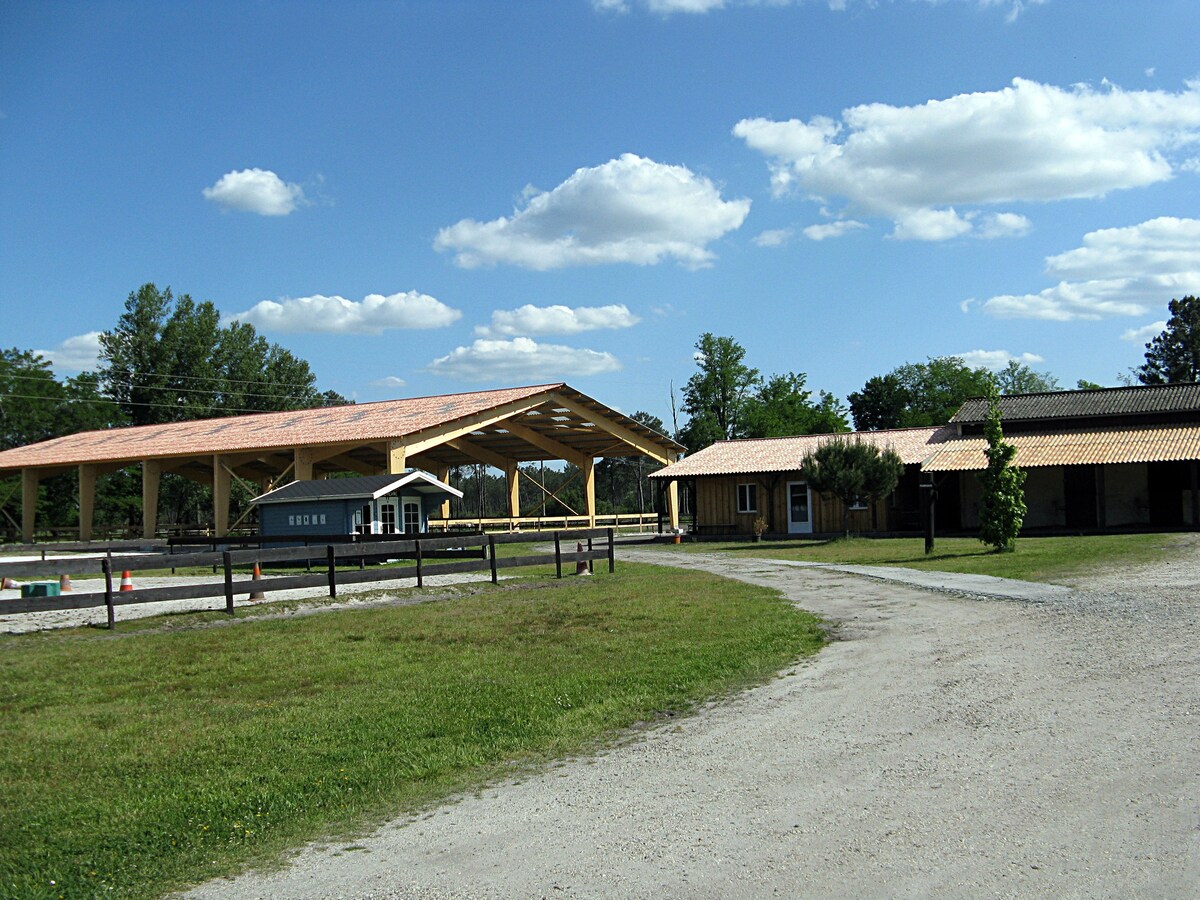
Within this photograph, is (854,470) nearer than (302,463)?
Yes

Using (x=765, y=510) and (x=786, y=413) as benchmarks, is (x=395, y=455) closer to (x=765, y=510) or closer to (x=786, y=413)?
(x=765, y=510)

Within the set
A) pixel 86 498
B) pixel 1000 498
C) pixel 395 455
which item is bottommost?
pixel 1000 498

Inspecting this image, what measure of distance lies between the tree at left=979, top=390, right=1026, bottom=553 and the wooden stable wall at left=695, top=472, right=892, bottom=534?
12.1 m

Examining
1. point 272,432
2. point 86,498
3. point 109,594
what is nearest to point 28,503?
point 86,498

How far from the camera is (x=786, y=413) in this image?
75.1 metres

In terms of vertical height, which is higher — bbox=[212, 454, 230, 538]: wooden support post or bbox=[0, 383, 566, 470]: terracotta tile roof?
bbox=[0, 383, 566, 470]: terracotta tile roof

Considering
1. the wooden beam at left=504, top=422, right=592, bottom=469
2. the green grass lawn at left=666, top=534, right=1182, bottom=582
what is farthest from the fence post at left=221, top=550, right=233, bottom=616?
the wooden beam at left=504, top=422, right=592, bottom=469

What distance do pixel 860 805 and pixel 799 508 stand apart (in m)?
33.4

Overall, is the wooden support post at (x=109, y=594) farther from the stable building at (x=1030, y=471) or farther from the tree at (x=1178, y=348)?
the tree at (x=1178, y=348)

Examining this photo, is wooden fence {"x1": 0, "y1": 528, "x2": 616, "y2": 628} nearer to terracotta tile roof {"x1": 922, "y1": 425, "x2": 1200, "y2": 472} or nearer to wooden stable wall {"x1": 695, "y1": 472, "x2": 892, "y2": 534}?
terracotta tile roof {"x1": 922, "y1": 425, "x2": 1200, "y2": 472}

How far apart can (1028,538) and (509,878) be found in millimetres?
27985

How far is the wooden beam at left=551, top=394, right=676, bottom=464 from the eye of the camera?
42312 millimetres

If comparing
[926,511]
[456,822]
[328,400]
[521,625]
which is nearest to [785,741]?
[456,822]

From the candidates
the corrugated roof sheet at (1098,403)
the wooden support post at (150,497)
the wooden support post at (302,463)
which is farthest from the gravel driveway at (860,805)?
the wooden support post at (150,497)
